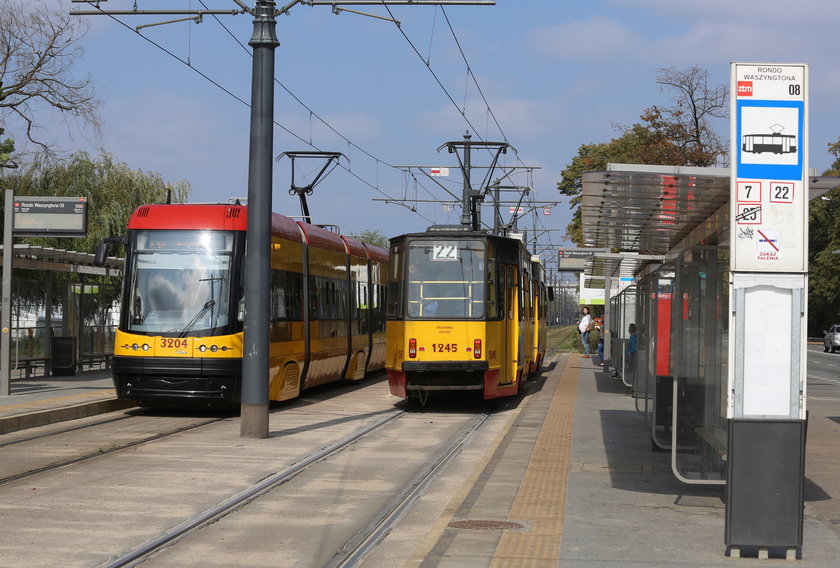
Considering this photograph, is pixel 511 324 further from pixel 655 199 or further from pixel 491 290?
pixel 655 199

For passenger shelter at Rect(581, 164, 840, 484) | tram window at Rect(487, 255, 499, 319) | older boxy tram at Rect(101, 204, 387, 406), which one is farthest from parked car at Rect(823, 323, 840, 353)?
passenger shelter at Rect(581, 164, 840, 484)

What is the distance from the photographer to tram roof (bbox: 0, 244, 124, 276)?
21.0 m

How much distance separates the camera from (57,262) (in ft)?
78.3

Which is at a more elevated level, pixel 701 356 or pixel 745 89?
pixel 745 89

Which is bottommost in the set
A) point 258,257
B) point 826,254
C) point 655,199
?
point 258,257

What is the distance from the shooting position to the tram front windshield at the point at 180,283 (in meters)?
17.7

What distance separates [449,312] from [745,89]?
39.1 ft

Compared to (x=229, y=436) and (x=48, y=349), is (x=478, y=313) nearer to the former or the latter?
(x=229, y=436)

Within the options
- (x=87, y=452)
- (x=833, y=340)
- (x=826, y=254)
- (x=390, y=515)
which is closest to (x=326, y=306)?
(x=87, y=452)

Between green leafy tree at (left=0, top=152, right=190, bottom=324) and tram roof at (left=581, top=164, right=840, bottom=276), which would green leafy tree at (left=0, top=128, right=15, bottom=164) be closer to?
green leafy tree at (left=0, top=152, right=190, bottom=324)

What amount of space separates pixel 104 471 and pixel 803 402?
7021 millimetres

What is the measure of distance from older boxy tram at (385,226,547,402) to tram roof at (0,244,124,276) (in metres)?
5.40

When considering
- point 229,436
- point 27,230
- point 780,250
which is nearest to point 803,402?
point 780,250

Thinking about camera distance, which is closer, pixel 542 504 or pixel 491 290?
pixel 542 504
